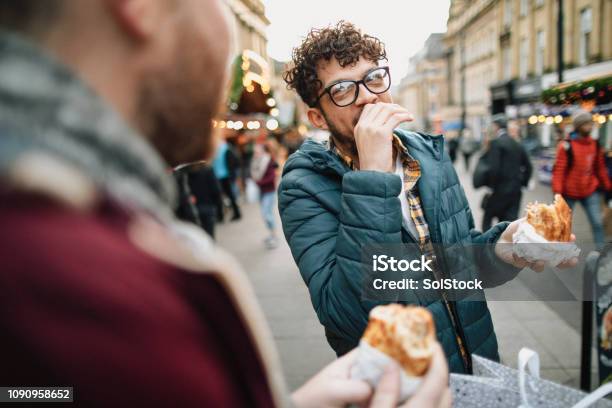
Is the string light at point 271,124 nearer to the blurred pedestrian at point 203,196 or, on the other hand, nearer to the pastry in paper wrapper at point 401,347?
the blurred pedestrian at point 203,196

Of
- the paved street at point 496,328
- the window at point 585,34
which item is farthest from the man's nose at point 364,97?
the window at point 585,34

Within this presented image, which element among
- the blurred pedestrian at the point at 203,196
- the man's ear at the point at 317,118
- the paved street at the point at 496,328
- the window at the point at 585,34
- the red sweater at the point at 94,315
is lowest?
the paved street at the point at 496,328

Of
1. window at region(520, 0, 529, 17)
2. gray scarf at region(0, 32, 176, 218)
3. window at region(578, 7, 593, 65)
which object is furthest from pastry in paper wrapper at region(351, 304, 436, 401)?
window at region(520, 0, 529, 17)

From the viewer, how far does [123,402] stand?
16.6 inches

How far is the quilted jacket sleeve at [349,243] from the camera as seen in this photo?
1268mm

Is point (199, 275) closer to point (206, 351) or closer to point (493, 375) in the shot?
point (206, 351)

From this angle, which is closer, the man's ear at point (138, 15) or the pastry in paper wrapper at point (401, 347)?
the man's ear at point (138, 15)

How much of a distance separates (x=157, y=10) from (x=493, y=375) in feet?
4.05

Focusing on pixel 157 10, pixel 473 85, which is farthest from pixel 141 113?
pixel 473 85

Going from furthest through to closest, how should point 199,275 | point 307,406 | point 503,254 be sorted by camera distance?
point 503,254 < point 307,406 < point 199,275

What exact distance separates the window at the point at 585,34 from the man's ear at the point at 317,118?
74.5ft

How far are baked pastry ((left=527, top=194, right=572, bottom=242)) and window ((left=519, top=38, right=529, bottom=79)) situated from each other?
30990mm

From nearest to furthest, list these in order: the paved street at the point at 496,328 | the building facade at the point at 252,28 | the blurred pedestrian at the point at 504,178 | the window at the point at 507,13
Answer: the paved street at the point at 496,328
the blurred pedestrian at the point at 504,178
the window at the point at 507,13
the building facade at the point at 252,28

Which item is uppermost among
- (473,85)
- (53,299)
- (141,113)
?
(473,85)
